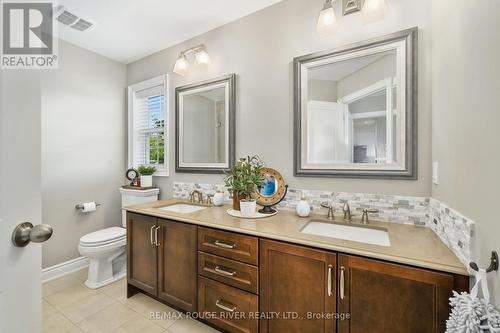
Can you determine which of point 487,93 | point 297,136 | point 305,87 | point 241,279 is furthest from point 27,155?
point 305,87

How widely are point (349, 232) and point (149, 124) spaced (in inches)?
100

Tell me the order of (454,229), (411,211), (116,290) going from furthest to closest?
1. (116,290)
2. (411,211)
3. (454,229)

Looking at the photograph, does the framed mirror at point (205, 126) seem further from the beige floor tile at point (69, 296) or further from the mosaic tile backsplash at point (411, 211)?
the beige floor tile at point (69, 296)

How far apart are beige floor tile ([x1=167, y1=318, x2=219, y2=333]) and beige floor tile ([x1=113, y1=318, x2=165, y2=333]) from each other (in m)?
0.09

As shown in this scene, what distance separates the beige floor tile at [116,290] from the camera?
207 cm

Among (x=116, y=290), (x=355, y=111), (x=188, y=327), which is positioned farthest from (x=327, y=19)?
(x=116, y=290)

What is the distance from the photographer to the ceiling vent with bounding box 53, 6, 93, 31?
A: 1988 millimetres

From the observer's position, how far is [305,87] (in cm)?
179

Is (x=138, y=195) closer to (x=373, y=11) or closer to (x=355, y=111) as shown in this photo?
(x=355, y=111)

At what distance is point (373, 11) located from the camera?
4.78ft

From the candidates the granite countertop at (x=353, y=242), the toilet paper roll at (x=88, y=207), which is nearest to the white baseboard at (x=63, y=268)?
the toilet paper roll at (x=88, y=207)

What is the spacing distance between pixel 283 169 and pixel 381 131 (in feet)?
2.48

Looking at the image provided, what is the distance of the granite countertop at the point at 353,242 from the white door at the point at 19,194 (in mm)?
949

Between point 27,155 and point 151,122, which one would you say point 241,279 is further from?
point 151,122
